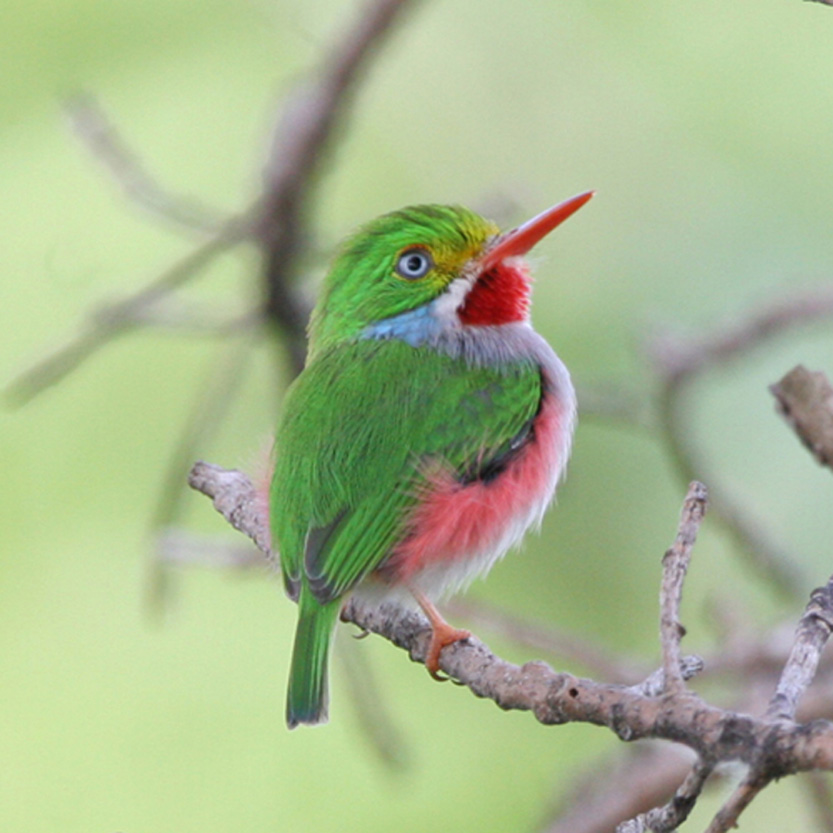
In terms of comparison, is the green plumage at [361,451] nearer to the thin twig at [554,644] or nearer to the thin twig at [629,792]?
the thin twig at [554,644]

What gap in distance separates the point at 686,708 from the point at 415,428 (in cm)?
135

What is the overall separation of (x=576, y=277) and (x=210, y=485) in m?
2.47

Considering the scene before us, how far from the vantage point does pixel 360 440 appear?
2.88 m

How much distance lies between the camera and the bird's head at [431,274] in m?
3.30

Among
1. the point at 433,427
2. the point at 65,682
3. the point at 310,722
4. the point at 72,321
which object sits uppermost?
the point at 433,427

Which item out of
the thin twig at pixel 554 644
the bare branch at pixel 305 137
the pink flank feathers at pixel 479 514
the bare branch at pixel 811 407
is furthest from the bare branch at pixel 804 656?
the bare branch at pixel 305 137

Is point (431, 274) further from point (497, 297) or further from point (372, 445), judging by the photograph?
point (372, 445)

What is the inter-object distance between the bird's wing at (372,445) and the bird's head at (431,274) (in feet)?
0.65

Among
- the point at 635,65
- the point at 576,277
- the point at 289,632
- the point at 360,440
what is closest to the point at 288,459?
the point at 360,440

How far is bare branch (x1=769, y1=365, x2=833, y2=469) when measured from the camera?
2.70 metres

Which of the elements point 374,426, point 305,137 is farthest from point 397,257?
point 374,426

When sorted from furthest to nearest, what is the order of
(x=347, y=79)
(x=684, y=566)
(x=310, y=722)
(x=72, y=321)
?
(x=72, y=321) → (x=347, y=79) → (x=310, y=722) → (x=684, y=566)

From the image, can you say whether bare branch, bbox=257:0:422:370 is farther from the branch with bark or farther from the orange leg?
the branch with bark

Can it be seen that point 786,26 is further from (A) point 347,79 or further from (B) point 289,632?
(B) point 289,632
